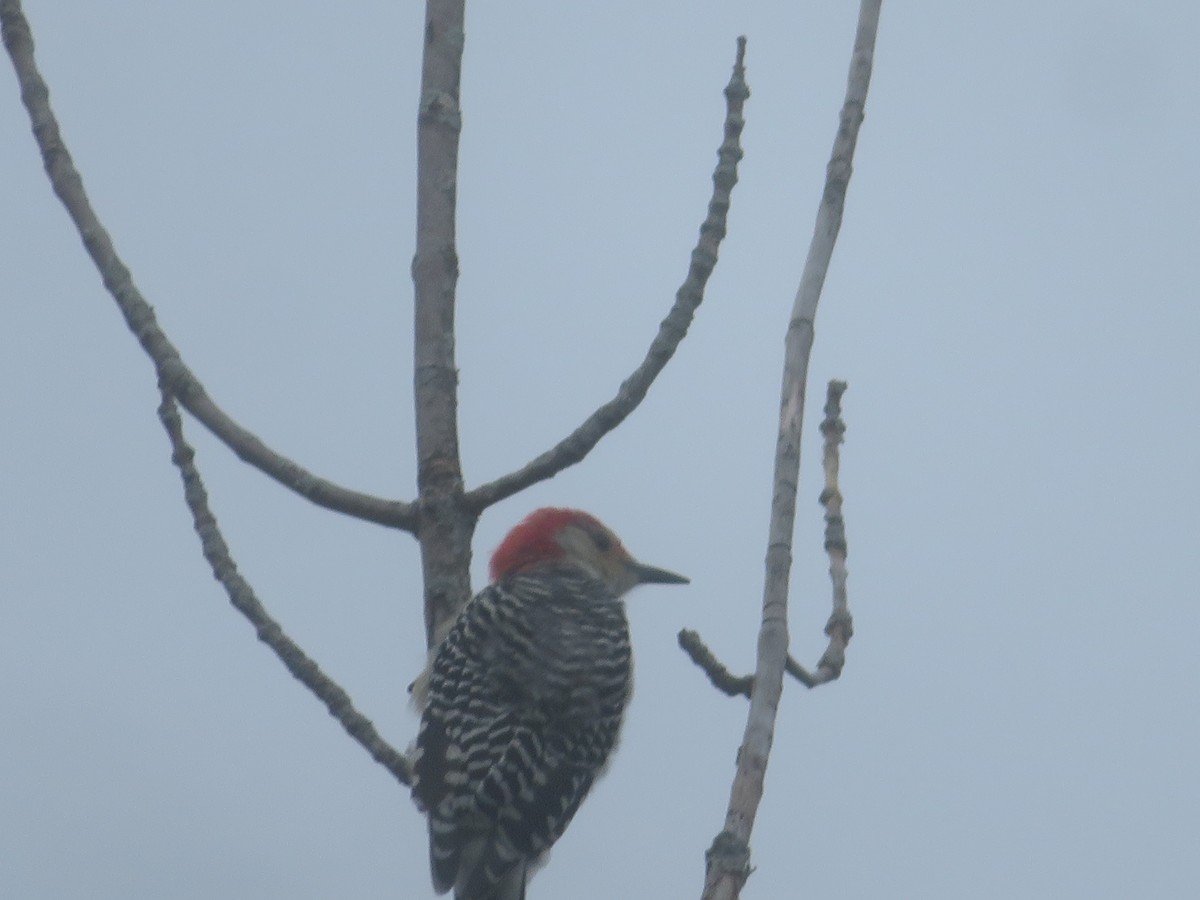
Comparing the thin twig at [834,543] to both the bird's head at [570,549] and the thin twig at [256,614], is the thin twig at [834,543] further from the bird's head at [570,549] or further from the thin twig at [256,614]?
the bird's head at [570,549]

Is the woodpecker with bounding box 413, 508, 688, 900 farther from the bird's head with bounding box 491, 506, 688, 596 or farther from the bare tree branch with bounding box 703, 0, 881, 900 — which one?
the bare tree branch with bounding box 703, 0, 881, 900

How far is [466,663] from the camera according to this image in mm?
5004

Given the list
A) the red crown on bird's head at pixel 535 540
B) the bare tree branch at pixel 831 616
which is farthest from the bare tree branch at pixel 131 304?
the red crown on bird's head at pixel 535 540

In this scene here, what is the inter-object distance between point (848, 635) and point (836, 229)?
40.2 inches

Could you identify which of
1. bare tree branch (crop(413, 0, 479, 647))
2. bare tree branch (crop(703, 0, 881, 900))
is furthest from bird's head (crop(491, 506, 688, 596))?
bare tree branch (crop(703, 0, 881, 900))

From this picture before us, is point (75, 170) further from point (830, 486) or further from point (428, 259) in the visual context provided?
point (830, 486)

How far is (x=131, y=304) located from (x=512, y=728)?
171 cm

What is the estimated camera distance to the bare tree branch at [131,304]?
4.42m

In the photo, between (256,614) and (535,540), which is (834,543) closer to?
(256,614)

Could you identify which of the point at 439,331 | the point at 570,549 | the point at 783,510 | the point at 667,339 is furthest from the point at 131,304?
the point at 570,549

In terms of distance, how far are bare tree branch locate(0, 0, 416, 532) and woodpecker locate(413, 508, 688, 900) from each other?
2.07 ft

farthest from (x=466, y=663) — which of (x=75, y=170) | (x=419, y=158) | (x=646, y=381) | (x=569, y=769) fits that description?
(x=75, y=170)

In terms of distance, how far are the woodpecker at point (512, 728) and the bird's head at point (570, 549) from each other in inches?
26.6

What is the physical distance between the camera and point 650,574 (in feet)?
22.0
